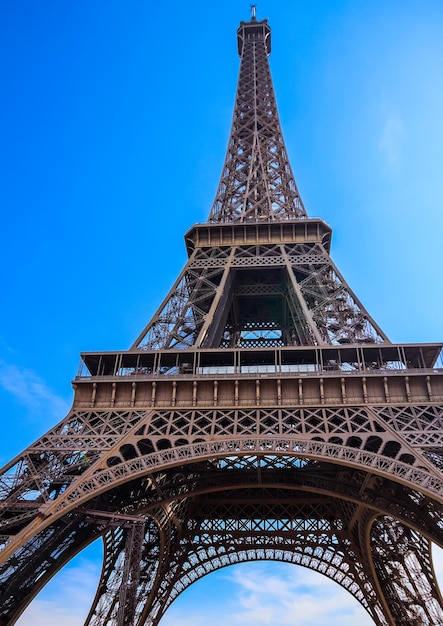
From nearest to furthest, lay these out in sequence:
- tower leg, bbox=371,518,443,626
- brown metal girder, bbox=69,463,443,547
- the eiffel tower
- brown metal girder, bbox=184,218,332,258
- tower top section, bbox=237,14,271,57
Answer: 1. the eiffel tower
2. brown metal girder, bbox=69,463,443,547
3. tower leg, bbox=371,518,443,626
4. brown metal girder, bbox=184,218,332,258
5. tower top section, bbox=237,14,271,57

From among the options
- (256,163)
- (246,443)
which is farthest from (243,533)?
(256,163)

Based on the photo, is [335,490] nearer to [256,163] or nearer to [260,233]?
[260,233]

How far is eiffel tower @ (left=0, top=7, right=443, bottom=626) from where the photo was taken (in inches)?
723

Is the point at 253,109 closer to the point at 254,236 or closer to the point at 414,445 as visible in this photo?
the point at 254,236

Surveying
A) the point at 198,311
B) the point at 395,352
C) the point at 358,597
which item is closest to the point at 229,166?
the point at 198,311

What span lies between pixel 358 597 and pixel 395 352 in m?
19.5

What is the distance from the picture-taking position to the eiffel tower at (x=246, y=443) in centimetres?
1838

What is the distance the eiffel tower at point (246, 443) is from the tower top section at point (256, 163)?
196mm

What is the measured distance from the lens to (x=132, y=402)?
69.6ft

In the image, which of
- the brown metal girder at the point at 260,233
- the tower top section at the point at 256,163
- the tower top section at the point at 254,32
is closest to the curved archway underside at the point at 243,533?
the brown metal girder at the point at 260,233

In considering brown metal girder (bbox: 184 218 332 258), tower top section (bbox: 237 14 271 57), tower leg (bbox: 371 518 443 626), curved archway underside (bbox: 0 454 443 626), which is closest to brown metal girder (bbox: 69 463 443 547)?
curved archway underside (bbox: 0 454 443 626)

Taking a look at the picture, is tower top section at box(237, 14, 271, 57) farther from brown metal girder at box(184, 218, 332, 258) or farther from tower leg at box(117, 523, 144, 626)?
tower leg at box(117, 523, 144, 626)

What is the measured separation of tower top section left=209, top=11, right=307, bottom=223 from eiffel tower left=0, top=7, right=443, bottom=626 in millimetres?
196

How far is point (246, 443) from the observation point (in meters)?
19.0
